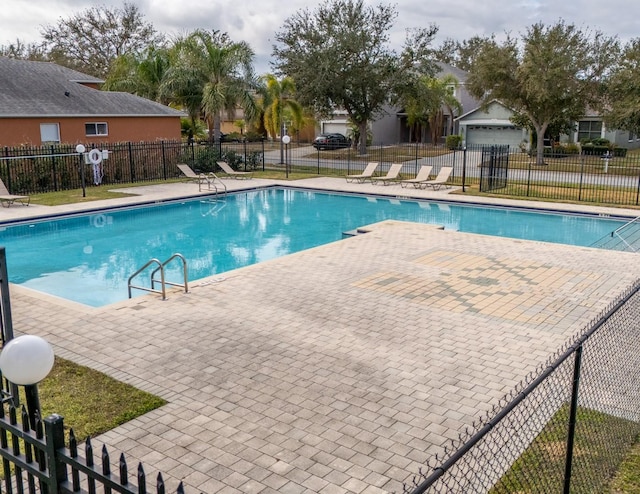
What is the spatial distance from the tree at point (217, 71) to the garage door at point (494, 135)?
1991 centimetres

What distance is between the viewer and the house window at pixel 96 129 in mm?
27734

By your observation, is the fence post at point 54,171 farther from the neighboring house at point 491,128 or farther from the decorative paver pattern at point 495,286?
the neighboring house at point 491,128

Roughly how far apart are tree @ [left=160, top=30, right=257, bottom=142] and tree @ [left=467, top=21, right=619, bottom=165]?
1235 cm

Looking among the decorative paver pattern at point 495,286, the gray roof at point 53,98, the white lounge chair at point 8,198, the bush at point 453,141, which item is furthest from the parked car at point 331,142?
the decorative paver pattern at point 495,286

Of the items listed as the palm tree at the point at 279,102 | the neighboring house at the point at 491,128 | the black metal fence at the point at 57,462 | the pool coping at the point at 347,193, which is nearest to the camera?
the black metal fence at the point at 57,462

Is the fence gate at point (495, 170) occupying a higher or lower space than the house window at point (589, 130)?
lower

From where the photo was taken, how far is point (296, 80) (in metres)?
33.2

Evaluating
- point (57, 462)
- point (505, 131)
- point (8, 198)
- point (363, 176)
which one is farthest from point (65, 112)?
point (505, 131)

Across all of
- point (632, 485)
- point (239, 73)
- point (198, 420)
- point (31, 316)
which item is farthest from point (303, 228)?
point (239, 73)

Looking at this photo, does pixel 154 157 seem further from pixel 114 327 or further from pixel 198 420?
pixel 198 420

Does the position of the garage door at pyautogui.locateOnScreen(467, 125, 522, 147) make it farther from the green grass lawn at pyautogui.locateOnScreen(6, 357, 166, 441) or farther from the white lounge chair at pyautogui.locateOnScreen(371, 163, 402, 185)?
the green grass lawn at pyautogui.locateOnScreen(6, 357, 166, 441)

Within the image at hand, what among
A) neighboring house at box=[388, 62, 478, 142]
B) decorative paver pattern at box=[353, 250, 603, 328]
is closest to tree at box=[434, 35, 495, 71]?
neighboring house at box=[388, 62, 478, 142]

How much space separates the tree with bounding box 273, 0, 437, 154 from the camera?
32.4 m

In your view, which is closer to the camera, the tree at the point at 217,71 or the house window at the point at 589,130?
the tree at the point at 217,71
